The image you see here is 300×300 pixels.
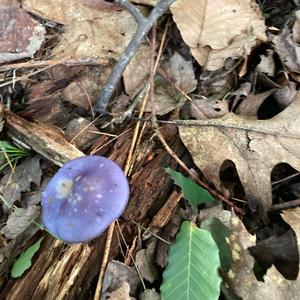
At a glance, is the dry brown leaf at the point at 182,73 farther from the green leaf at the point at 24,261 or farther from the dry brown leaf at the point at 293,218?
the green leaf at the point at 24,261

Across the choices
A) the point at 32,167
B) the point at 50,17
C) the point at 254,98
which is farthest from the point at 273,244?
the point at 50,17

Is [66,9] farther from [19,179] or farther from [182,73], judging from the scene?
[19,179]

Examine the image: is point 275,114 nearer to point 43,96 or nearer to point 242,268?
point 242,268

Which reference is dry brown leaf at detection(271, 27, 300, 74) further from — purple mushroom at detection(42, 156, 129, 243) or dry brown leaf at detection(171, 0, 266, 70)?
purple mushroom at detection(42, 156, 129, 243)

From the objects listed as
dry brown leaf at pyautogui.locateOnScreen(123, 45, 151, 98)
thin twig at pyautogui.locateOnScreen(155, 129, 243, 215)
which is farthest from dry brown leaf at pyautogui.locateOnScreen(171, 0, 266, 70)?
thin twig at pyautogui.locateOnScreen(155, 129, 243, 215)

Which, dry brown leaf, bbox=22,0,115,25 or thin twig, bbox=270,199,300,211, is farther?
dry brown leaf, bbox=22,0,115,25

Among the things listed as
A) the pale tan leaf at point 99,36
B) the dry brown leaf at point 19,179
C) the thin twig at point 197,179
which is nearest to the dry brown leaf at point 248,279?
the thin twig at point 197,179

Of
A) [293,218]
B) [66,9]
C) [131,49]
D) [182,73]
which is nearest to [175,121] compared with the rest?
[182,73]
